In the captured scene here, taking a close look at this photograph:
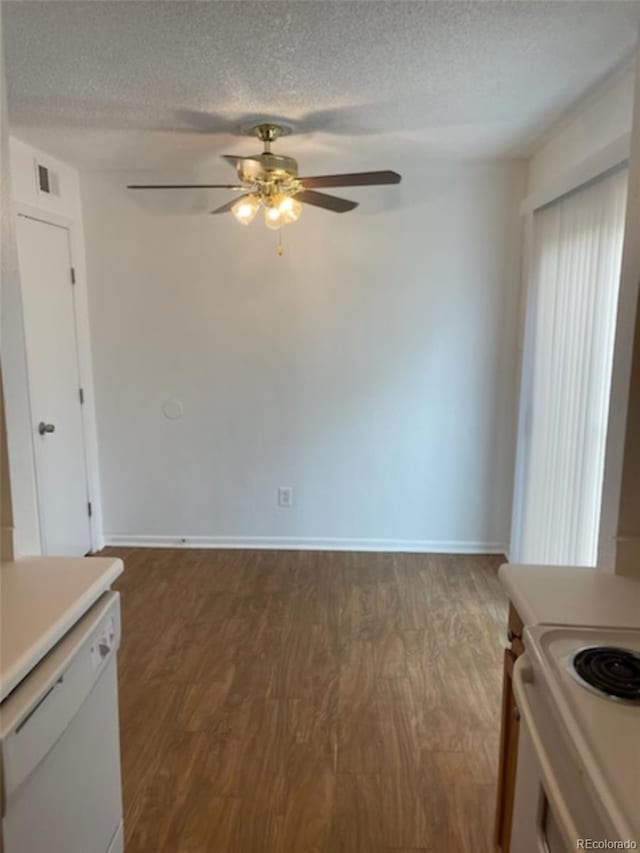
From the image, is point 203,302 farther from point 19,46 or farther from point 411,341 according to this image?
point 19,46

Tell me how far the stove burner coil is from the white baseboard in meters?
2.91

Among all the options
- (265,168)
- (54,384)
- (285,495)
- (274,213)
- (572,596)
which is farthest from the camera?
(285,495)

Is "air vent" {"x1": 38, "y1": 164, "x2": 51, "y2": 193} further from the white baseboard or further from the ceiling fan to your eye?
the white baseboard

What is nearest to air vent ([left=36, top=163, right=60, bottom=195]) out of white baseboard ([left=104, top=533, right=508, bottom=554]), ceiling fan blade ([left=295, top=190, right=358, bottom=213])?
ceiling fan blade ([left=295, top=190, right=358, bottom=213])

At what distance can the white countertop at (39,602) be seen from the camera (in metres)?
1.08

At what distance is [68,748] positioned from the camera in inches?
48.7

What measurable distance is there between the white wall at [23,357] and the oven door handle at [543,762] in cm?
132

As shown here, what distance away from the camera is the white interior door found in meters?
3.31

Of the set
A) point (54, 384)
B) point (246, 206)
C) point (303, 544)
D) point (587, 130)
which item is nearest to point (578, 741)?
point (246, 206)

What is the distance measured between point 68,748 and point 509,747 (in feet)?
3.63

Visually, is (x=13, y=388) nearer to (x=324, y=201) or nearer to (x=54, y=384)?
(x=324, y=201)

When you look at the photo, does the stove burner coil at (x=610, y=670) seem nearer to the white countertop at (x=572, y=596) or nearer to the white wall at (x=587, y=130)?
the white countertop at (x=572, y=596)

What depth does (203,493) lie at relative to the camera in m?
4.11

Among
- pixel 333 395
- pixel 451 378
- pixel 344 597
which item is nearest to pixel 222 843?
pixel 344 597
